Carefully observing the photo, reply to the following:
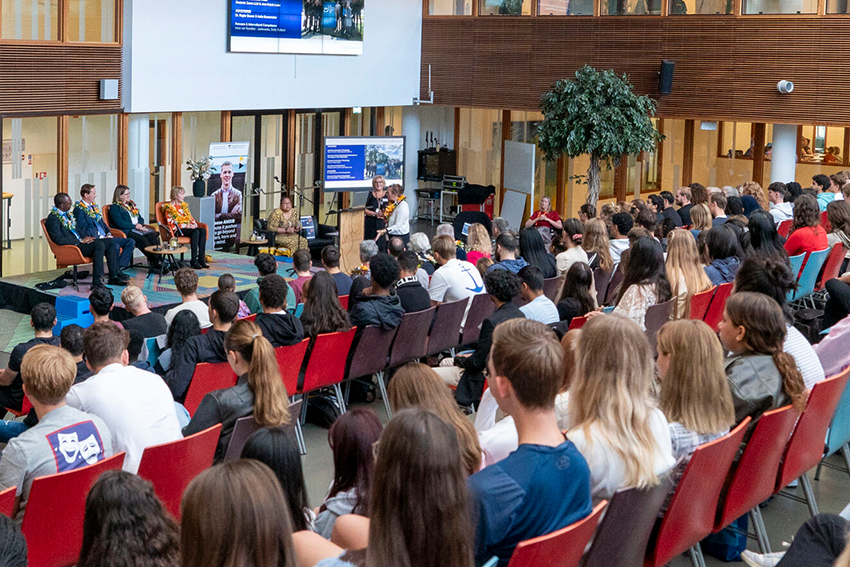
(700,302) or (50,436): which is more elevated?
(700,302)

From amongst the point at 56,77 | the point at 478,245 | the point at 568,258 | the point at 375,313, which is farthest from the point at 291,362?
the point at 56,77

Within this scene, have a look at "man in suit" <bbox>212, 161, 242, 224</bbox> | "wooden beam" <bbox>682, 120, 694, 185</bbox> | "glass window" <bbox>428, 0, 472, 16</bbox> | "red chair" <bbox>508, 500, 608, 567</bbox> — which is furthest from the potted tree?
"red chair" <bbox>508, 500, 608, 567</bbox>

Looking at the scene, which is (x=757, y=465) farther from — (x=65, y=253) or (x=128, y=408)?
(x=65, y=253)

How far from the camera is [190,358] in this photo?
5477 mm

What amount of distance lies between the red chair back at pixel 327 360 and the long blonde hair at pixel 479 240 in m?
2.96

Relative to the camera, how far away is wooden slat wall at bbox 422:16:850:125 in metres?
13.3

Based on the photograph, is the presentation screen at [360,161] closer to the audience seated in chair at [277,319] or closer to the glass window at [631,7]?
the glass window at [631,7]

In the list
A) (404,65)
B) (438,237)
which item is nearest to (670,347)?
(438,237)

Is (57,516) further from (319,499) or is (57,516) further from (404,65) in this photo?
(404,65)

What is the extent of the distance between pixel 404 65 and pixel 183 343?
11.7 meters

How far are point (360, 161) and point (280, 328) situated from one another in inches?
365

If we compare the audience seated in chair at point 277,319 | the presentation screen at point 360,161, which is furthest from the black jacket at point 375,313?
the presentation screen at point 360,161

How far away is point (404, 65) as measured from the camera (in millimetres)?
16469

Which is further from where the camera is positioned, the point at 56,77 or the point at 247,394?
the point at 56,77
